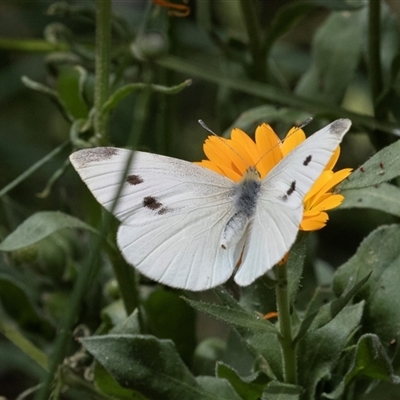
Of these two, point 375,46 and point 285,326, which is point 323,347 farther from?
point 375,46

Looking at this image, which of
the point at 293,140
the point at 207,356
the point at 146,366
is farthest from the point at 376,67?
the point at 146,366

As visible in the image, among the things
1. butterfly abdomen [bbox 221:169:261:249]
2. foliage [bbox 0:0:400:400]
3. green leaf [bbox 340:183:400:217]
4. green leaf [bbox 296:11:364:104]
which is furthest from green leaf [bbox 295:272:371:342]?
green leaf [bbox 296:11:364:104]

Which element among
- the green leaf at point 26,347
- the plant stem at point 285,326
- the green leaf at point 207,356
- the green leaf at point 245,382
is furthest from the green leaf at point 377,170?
the green leaf at point 26,347

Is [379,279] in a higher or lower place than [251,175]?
lower

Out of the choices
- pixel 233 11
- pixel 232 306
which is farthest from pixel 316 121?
pixel 233 11

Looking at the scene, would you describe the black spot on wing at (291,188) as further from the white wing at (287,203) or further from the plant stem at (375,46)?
the plant stem at (375,46)

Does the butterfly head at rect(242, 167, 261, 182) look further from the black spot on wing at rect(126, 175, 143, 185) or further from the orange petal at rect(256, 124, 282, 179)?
the black spot on wing at rect(126, 175, 143, 185)
